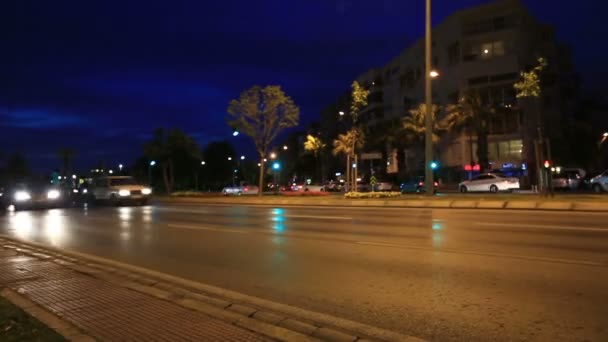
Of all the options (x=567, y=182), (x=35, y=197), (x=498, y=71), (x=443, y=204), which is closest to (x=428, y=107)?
(x=443, y=204)

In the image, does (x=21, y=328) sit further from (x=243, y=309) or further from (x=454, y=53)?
(x=454, y=53)

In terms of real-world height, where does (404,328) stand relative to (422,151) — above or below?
below

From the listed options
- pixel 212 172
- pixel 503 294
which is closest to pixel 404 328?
pixel 503 294

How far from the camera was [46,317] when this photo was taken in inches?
250

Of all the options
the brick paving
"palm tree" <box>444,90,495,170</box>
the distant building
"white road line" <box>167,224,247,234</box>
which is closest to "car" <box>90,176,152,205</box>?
"white road line" <box>167,224,247,234</box>

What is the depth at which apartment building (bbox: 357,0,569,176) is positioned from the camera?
5806cm

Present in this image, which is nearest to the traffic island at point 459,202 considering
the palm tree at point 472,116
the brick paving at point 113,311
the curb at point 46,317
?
the brick paving at point 113,311

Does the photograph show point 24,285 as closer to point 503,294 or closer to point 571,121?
point 503,294

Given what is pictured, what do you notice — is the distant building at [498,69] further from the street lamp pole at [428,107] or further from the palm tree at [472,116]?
the street lamp pole at [428,107]

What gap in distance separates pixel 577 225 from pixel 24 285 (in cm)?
1302

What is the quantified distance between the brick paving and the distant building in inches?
2000

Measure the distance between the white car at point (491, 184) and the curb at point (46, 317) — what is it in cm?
3687

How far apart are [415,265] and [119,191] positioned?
89.2ft

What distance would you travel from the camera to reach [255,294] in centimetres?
778
